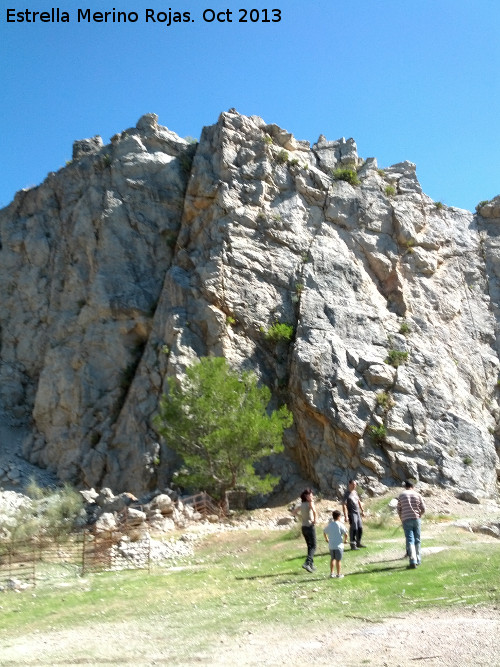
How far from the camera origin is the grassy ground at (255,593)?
9914mm

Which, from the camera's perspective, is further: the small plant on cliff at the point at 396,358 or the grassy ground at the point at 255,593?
Answer: the small plant on cliff at the point at 396,358

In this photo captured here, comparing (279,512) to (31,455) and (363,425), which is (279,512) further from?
(31,455)

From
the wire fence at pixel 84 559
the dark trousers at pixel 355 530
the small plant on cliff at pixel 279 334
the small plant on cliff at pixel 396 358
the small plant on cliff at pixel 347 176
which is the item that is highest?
the small plant on cliff at pixel 347 176

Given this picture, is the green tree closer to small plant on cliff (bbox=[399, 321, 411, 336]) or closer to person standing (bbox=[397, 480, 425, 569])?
small plant on cliff (bbox=[399, 321, 411, 336])

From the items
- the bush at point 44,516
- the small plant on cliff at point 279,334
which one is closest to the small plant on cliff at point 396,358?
the small plant on cliff at point 279,334

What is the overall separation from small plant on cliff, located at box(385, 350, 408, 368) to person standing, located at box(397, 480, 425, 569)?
18048mm

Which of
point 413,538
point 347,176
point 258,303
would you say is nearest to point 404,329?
point 258,303

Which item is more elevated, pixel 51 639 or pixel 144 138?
pixel 144 138

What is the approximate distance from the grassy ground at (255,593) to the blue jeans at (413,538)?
0.90 feet

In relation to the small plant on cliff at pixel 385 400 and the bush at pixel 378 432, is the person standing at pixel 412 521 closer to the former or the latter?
the bush at pixel 378 432

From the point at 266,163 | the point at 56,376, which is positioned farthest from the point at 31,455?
the point at 266,163

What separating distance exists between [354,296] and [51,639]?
25003 millimetres

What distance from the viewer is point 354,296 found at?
3278 cm

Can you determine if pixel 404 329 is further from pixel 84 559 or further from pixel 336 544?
pixel 336 544
